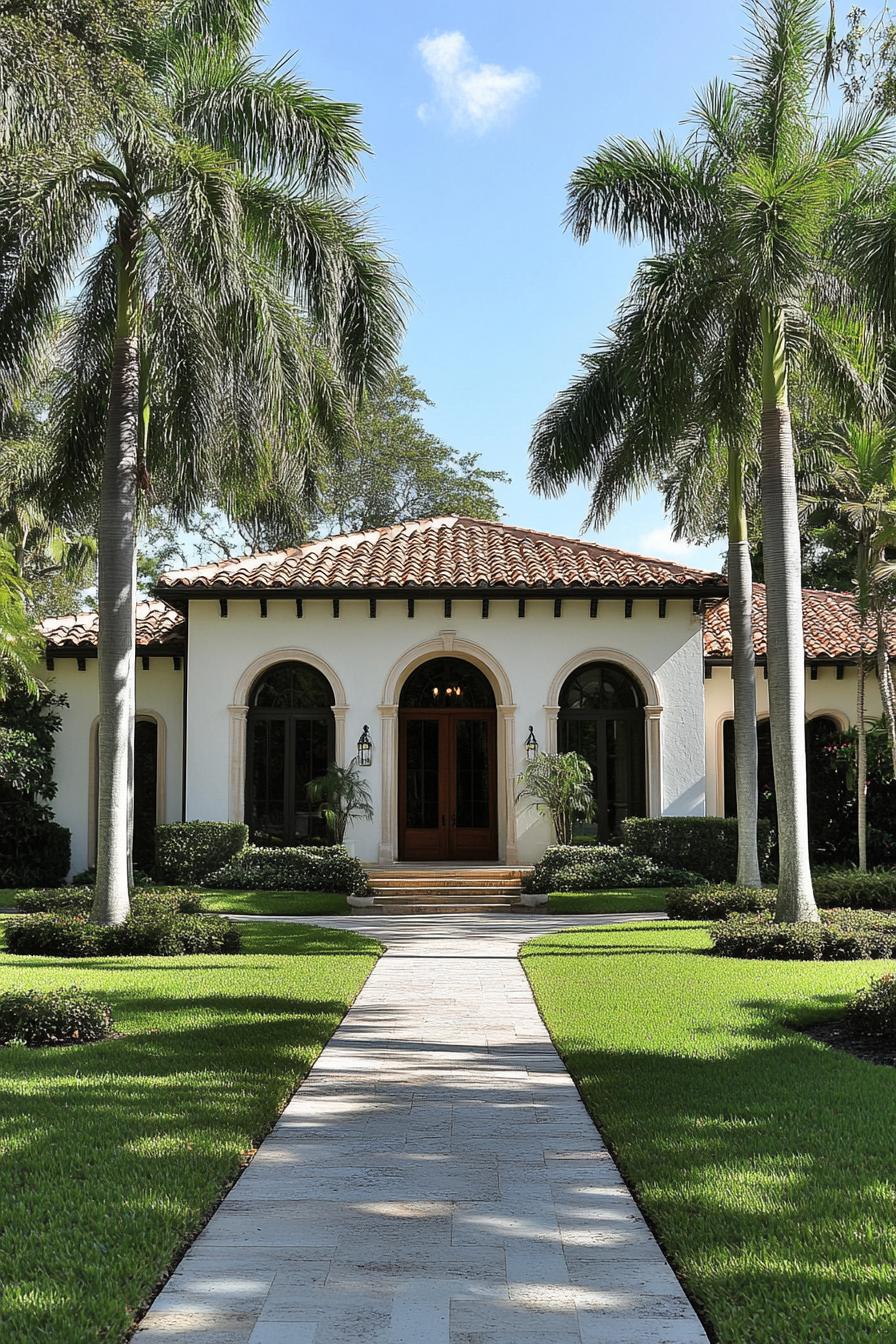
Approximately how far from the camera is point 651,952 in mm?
12719

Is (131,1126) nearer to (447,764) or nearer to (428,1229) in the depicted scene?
(428,1229)

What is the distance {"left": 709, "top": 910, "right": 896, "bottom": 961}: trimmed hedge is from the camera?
39.6ft

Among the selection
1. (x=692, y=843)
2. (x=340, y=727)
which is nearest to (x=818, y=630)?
(x=692, y=843)

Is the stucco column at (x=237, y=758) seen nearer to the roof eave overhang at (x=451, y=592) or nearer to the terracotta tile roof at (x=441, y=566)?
the roof eave overhang at (x=451, y=592)

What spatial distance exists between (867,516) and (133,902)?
1271 centimetres

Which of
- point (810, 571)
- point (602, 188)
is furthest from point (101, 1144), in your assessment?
point (810, 571)

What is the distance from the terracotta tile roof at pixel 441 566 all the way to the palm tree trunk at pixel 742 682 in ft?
11.9

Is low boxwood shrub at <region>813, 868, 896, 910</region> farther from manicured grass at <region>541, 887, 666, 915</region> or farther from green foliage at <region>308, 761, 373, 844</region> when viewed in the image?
green foliage at <region>308, 761, 373, 844</region>

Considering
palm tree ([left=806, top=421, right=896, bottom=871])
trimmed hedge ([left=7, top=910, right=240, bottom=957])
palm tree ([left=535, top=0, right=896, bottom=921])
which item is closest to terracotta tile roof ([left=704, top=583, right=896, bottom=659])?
palm tree ([left=806, top=421, right=896, bottom=871])

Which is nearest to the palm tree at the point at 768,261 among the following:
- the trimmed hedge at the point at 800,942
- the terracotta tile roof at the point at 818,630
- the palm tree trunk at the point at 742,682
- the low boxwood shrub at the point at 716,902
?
the trimmed hedge at the point at 800,942

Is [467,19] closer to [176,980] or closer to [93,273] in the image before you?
[93,273]

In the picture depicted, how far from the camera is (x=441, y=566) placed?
21859mm

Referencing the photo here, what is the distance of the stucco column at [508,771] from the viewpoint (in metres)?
20.9

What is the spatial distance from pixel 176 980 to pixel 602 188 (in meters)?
11.0
